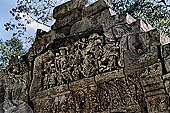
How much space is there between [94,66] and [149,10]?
6.06 meters

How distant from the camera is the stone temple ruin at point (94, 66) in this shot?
4.97 metres

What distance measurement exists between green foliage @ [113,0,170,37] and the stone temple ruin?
15.6ft

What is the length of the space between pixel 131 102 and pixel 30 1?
7.31 m

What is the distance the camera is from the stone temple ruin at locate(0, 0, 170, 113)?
497 centimetres

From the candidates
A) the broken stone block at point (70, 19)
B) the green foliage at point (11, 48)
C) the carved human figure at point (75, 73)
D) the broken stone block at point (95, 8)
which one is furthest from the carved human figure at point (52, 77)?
the green foliage at point (11, 48)

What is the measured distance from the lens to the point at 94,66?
18.3ft

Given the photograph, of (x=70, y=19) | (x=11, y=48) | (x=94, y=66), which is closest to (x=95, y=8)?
(x=70, y=19)

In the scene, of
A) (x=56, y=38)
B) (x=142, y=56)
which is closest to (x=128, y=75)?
(x=142, y=56)

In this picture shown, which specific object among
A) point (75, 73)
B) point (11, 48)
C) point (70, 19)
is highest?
point (11, 48)

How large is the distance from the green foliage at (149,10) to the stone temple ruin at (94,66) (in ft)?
15.6

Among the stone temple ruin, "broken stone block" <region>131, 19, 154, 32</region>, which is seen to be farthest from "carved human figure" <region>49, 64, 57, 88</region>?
"broken stone block" <region>131, 19, 154, 32</region>

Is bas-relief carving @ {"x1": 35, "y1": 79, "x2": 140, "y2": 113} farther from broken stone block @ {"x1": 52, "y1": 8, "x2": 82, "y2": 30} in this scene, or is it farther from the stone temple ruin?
broken stone block @ {"x1": 52, "y1": 8, "x2": 82, "y2": 30}

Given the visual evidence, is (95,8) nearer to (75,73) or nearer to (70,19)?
(70,19)

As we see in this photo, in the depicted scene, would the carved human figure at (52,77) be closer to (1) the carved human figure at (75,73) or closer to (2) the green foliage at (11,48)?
(1) the carved human figure at (75,73)
